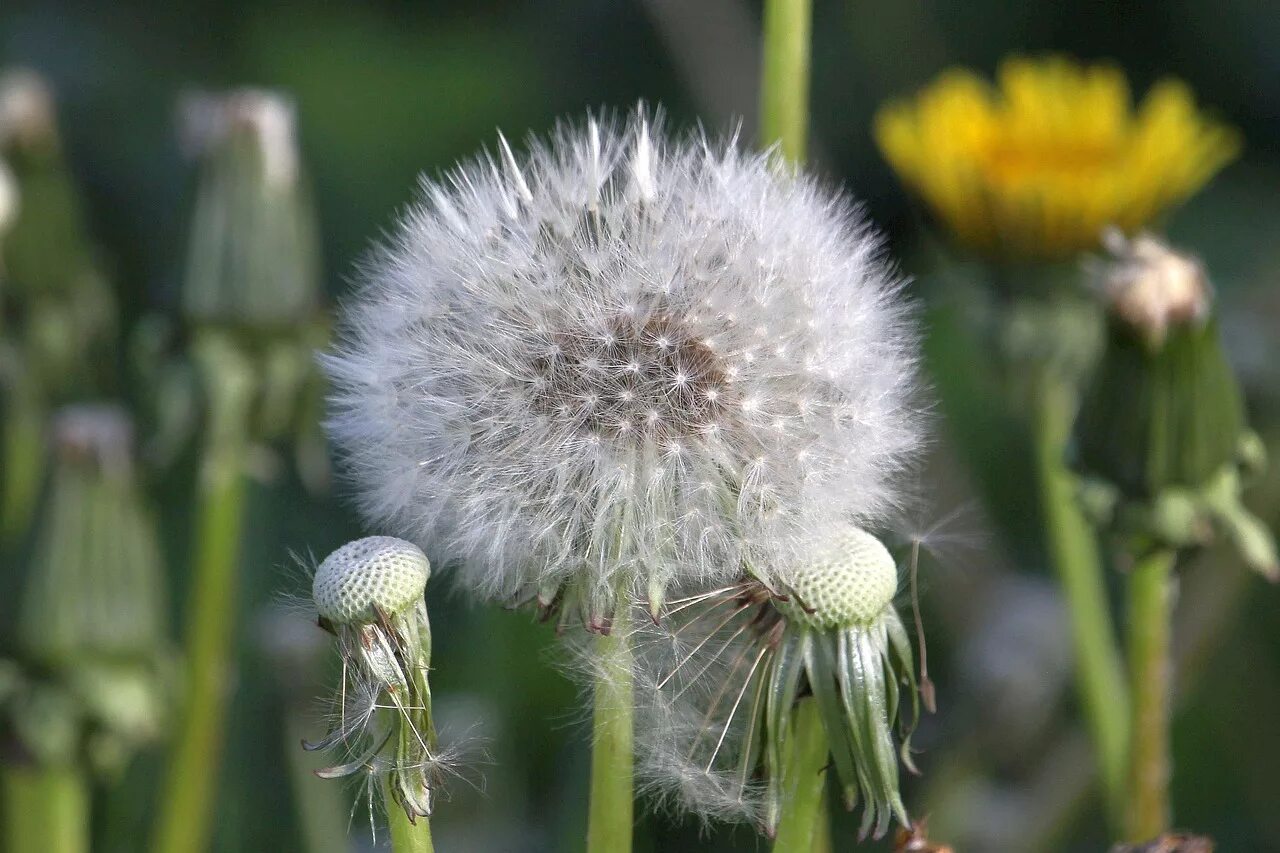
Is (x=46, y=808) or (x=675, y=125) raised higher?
A: (x=675, y=125)

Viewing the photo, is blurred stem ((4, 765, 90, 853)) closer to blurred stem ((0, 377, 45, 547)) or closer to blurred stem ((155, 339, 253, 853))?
blurred stem ((155, 339, 253, 853))

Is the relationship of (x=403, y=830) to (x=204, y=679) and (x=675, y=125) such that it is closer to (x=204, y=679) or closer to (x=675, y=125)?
(x=204, y=679)

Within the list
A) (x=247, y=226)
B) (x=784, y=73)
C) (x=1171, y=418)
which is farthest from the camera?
(x=247, y=226)

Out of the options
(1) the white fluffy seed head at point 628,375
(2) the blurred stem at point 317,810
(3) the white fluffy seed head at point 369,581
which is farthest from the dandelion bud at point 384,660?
(2) the blurred stem at point 317,810

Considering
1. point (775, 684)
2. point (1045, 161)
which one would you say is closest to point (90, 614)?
Result: point (775, 684)

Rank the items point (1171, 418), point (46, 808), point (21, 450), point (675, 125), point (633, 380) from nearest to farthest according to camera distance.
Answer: point (633, 380) < point (1171, 418) < point (46, 808) < point (21, 450) < point (675, 125)

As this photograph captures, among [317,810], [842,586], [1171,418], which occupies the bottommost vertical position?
[317,810]

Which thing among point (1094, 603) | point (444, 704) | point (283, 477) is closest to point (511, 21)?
point (283, 477)
